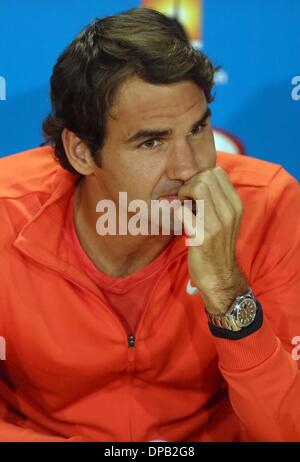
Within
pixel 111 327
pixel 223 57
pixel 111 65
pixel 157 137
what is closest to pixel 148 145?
pixel 157 137

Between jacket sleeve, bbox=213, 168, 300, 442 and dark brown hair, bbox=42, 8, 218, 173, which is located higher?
dark brown hair, bbox=42, 8, 218, 173

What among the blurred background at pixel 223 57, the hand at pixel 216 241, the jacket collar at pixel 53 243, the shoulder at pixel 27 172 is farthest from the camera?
the blurred background at pixel 223 57

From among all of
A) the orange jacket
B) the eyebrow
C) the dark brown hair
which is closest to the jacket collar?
the orange jacket

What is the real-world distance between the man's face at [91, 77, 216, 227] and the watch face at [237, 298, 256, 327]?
0.85 ft

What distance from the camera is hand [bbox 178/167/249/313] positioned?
1.58m

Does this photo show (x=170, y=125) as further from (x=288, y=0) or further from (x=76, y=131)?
(x=288, y=0)

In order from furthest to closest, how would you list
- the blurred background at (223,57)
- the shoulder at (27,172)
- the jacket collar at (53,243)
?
the blurred background at (223,57), the shoulder at (27,172), the jacket collar at (53,243)

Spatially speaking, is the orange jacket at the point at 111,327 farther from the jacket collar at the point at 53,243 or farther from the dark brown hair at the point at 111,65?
the dark brown hair at the point at 111,65

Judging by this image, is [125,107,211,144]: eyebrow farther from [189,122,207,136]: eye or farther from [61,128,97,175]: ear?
[61,128,97,175]: ear

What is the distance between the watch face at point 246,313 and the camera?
1584 mm

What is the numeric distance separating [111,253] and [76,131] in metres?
0.27

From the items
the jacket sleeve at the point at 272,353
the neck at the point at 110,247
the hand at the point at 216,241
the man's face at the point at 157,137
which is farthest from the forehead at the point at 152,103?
the jacket sleeve at the point at 272,353
